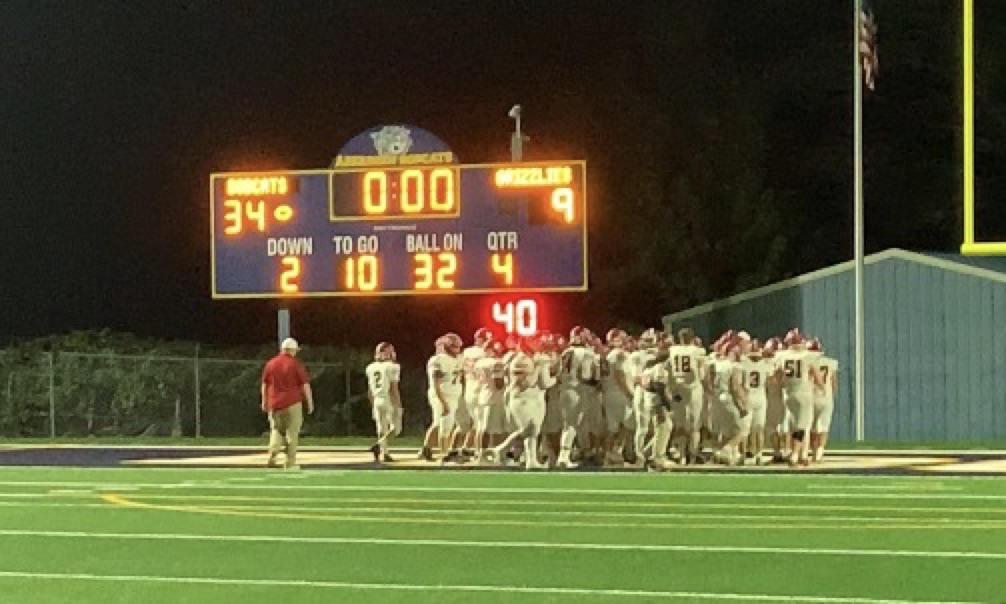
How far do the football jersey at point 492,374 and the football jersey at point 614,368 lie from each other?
46.4 inches

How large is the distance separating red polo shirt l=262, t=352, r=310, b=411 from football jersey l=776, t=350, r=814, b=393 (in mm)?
5281

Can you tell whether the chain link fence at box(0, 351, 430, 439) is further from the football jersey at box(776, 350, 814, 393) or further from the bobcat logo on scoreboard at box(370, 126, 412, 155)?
the football jersey at box(776, 350, 814, 393)

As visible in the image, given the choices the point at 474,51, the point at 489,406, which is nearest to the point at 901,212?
the point at 474,51

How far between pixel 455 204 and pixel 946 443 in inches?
296

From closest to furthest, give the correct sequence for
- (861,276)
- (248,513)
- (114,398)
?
(248,513) < (861,276) < (114,398)

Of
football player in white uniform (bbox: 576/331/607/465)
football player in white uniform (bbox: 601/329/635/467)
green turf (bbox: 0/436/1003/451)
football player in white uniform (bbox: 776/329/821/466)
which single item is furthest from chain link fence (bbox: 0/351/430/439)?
Answer: football player in white uniform (bbox: 776/329/821/466)

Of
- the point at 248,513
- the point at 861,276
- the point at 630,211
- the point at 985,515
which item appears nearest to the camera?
the point at 985,515

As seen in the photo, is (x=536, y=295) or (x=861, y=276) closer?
(x=536, y=295)

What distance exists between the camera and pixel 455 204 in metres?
26.5

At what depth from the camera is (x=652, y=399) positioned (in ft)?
67.3

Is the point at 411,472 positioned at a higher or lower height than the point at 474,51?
lower

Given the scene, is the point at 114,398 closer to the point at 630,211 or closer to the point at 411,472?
the point at 630,211

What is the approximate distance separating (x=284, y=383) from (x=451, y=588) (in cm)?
1161

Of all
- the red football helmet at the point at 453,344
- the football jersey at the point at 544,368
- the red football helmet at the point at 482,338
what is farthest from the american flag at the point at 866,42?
the football jersey at the point at 544,368
